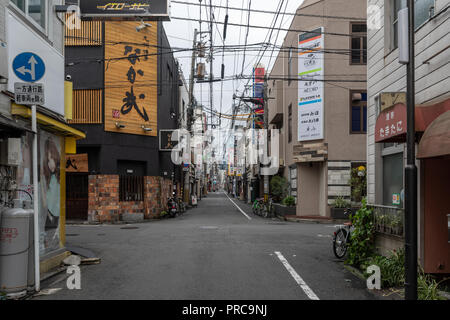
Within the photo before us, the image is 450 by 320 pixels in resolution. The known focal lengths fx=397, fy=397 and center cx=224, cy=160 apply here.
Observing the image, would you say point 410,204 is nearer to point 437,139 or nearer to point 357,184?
point 437,139

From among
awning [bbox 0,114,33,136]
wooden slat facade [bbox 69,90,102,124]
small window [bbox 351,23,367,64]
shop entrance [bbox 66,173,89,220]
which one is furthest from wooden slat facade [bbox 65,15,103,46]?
awning [bbox 0,114,33,136]

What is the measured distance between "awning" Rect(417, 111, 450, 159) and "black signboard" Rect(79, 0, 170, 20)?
7561mm

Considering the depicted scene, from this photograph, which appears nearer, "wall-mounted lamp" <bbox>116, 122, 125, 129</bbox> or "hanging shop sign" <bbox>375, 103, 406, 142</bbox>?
"hanging shop sign" <bbox>375, 103, 406, 142</bbox>

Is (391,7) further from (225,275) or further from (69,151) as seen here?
(69,151)

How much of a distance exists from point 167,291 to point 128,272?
2022 mm

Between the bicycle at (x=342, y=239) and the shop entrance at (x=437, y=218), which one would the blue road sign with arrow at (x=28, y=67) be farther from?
the bicycle at (x=342, y=239)

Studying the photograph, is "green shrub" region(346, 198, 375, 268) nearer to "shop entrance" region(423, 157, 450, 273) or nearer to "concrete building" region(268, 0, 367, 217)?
"shop entrance" region(423, 157, 450, 273)

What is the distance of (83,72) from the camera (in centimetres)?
2225

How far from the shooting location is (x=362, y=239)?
Result: 9352mm

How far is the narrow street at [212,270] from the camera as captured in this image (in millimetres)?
6992

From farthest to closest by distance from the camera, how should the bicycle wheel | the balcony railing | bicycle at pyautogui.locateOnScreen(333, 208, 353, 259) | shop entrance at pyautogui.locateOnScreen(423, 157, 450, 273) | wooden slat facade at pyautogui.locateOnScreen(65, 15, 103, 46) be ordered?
wooden slat facade at pyautogui.locateOnScreen(65, 15, 103, 46), the bicycle wheel, bicycle at pyautogui.locateOnScreen(333, 208, 353, 259), the balcony railing, shop entrance at pyautogui.locateOnScreen(423, 157, 450, 273)

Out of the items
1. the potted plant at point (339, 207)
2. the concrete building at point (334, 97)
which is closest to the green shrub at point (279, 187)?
the concrete building at point (334, 97)

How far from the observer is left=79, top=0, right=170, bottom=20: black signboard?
425 inches
